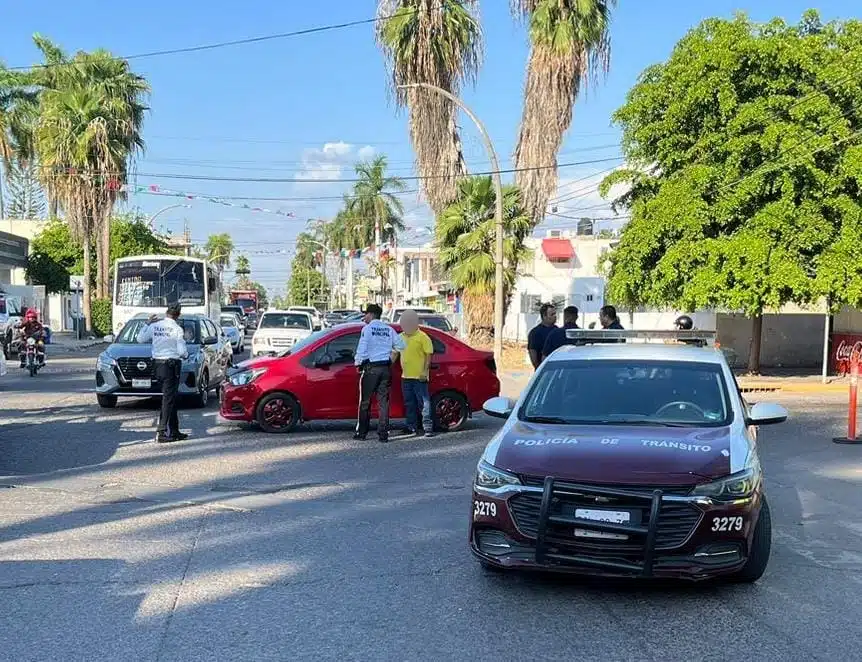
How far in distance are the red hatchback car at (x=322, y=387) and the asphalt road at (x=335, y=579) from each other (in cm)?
202

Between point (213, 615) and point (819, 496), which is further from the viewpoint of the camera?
point (819, 496)

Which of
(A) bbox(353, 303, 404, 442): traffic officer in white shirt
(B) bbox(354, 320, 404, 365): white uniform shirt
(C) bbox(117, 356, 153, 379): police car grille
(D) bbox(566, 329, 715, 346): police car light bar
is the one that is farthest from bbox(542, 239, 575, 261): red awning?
(D) bbox(566, 329, 715, 346): police car light bar

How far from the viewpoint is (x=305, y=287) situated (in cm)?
14725

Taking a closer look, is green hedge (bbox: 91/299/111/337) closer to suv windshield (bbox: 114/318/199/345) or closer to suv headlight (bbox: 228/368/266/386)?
suv windshield (bbox: 114/318/199/345)

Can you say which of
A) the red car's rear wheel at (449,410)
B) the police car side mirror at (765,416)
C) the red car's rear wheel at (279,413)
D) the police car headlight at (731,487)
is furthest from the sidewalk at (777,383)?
the police car headlight at (731,487)

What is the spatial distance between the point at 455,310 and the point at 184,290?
20.7 metres

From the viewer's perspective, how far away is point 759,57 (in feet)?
76.6

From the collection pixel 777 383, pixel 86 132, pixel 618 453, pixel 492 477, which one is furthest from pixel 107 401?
pixel 86 132

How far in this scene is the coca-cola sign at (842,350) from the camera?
91.0ft

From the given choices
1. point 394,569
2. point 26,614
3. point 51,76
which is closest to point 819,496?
point 394,569

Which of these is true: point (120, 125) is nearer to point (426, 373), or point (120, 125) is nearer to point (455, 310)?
point (455, 310)

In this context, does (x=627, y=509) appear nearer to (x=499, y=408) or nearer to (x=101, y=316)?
(x=499, y=408)

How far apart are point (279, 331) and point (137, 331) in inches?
462

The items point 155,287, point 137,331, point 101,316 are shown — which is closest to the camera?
point 137,331
